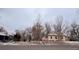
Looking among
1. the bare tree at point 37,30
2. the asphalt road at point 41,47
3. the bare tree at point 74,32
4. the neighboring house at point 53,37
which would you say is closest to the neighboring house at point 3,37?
the asphalt road at point 41,47

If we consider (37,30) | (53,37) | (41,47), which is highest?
(37,30)

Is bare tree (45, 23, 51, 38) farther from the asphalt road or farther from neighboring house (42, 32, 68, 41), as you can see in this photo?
the asphalt road

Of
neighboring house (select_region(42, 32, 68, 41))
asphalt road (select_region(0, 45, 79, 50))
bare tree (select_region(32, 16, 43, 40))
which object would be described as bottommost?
asphalt road (select_region(0, 45, 79, 50))

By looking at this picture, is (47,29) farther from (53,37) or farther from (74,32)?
(74,32)

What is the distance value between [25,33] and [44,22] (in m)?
0.39

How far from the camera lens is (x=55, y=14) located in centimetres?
212

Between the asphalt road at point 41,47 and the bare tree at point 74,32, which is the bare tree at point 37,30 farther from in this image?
the bare tree at point 74,32

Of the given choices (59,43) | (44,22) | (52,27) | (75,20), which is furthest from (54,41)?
(75,20)

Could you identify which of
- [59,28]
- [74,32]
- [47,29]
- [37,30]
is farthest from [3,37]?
[74,32]

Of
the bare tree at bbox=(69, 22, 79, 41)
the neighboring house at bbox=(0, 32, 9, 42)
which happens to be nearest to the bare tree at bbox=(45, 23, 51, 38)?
the bare tree at bbox=(69, 22, 79, 41)

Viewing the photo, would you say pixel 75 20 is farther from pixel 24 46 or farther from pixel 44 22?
pixel 24 46
